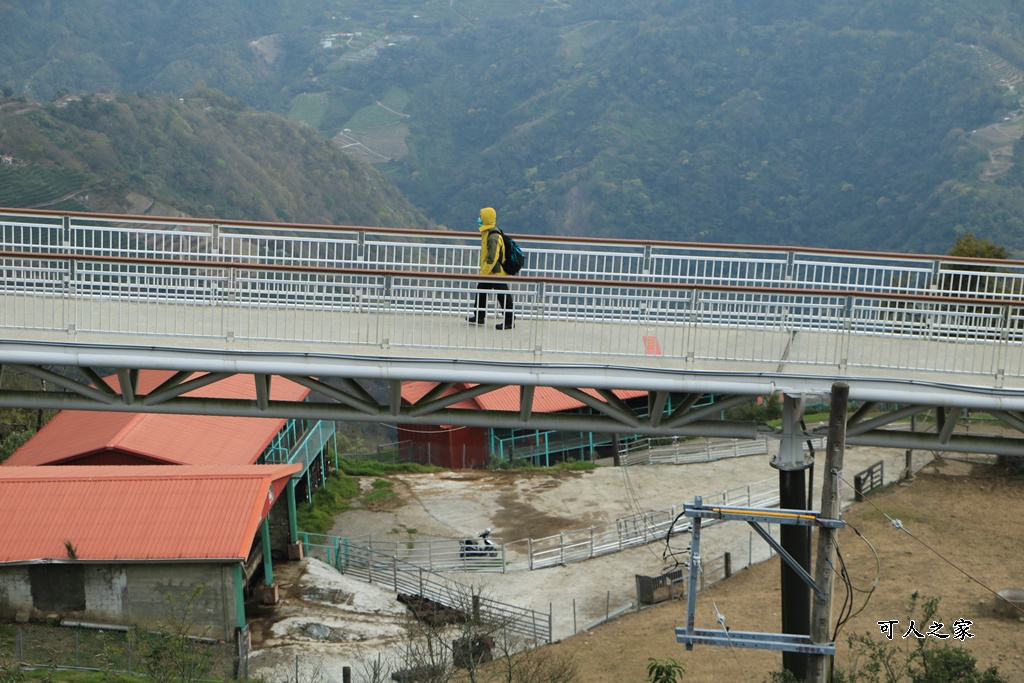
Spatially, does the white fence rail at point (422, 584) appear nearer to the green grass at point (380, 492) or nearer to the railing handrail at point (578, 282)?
the green grass at point (380, 492)

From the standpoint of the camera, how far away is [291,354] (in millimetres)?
13742

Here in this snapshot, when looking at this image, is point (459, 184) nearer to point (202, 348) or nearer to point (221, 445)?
point (221, 445)

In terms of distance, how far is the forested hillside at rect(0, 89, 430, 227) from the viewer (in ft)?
283

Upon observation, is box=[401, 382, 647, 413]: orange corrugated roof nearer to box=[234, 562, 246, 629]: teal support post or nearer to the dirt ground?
the dirt ground

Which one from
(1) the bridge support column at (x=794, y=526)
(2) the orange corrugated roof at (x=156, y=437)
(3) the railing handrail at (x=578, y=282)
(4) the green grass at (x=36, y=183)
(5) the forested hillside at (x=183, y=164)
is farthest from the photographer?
(5) the forested hillside at (x=183, y=164)

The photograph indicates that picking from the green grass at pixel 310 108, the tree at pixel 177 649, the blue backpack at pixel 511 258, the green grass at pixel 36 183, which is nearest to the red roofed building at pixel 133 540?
the tree at pixel 177 649

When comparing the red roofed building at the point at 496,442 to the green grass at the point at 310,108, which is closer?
the red roofed building at the point at 496,442

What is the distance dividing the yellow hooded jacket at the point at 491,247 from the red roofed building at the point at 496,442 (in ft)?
64.3

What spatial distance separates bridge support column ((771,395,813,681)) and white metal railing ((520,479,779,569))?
35.4ft

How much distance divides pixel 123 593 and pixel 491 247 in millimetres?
8491

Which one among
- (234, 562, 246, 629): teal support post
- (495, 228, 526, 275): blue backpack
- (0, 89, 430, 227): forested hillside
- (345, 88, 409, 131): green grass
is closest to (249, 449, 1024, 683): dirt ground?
(234, 562, 246, 629): teal support post

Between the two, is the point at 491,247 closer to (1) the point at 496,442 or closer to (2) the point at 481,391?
(2) the point at 481,391

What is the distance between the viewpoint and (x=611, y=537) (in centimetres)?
2703

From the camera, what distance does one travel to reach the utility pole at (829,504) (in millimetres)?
12016
